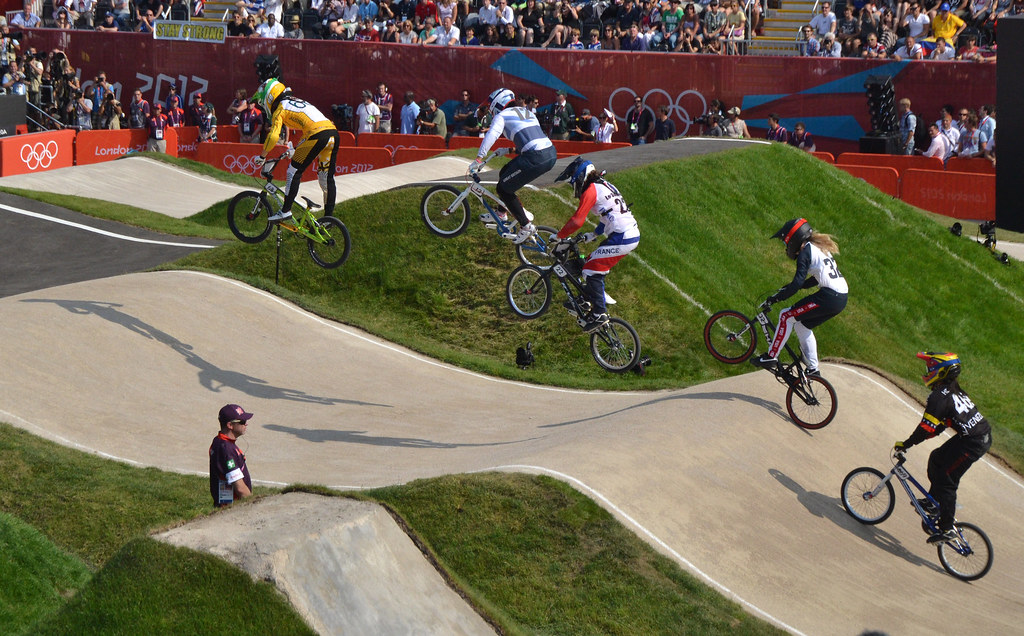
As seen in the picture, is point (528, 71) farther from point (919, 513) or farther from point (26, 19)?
point (919, 513)

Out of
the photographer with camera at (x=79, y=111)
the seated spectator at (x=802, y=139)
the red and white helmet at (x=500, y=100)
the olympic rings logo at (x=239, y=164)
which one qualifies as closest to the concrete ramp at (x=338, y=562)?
the red and white helmet at (x=500, y=100)

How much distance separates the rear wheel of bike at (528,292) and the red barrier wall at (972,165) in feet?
65.5

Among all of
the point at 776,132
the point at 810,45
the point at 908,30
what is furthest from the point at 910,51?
the point at 776,132

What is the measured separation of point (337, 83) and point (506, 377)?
22.6m

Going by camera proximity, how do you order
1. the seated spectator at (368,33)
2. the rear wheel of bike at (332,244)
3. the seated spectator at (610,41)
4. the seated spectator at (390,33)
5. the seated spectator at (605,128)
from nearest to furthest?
the rear wheel of bike at (332,244), the seated spectator at (605,128), the seated spectator at (610,41), the seated spectator at (390,33), the seated spectator at (368,33)

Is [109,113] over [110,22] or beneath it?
beneath

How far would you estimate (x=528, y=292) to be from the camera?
51.0 feet

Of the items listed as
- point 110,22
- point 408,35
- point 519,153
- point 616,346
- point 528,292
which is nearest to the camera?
point 616,346

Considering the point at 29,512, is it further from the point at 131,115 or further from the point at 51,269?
the point at 131,115

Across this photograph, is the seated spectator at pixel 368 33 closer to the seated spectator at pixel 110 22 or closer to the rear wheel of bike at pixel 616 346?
the seated spectator at pixel 110 22

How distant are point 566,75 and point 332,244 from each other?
2013cm

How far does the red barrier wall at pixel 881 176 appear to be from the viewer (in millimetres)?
30953

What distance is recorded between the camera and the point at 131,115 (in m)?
37.4

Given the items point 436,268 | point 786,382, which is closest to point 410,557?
point 786,382
